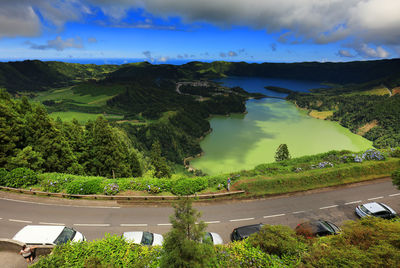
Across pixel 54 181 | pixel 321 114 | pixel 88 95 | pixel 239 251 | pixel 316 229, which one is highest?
pixel 88 95

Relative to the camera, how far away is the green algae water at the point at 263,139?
64.9 m

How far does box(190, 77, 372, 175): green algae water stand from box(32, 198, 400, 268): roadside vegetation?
43166mm

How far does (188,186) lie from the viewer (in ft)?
59.2

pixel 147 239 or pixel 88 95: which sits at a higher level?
pixel 88 95

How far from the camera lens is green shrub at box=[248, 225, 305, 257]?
10.0m

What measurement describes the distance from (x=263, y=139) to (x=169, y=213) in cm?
7633

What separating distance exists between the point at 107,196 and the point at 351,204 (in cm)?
2189

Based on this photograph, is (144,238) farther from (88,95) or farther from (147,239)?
(88,95)

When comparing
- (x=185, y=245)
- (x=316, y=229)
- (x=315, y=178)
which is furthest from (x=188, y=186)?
(x=315, y=178)

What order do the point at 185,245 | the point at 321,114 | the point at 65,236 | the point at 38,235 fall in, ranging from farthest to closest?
the point at 321,114 < the point at 65,236 < the point at 38,235 < the point at 185,245

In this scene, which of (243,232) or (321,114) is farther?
(321,114)

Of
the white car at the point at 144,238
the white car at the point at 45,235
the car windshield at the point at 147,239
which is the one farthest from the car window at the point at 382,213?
the white car at the point at 45,235

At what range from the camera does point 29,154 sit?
18.7 meters

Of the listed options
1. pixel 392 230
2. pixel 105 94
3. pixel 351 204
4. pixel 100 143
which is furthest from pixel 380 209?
pixel 105 94
